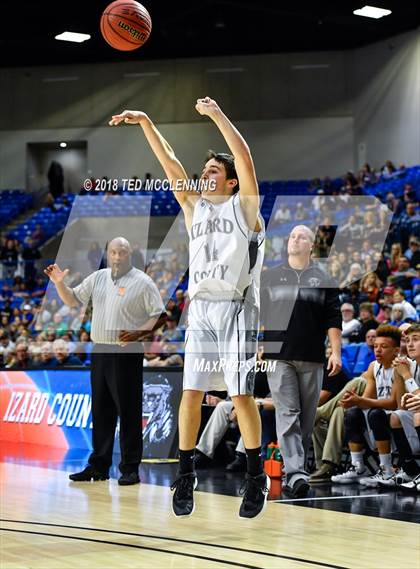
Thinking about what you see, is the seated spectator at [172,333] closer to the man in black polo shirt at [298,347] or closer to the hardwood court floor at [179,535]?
the man in black polo shirt at [298,347]

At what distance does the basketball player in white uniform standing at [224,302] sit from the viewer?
229 inches

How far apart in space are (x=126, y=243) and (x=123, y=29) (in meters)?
2.32

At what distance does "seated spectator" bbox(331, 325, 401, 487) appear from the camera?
341 inches

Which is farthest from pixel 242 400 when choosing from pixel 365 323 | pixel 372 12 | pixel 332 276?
pixel 372 12

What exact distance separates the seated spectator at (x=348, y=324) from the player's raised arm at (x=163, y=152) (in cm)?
624

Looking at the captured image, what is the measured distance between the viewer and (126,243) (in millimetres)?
8156

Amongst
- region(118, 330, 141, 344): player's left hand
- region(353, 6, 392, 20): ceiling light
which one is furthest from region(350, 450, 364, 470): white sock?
region(353, 6, 392, 20): ceiling light

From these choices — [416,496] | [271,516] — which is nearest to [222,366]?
[271,516]

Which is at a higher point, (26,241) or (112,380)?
(26,241)

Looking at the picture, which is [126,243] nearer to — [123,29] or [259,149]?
[123,29]

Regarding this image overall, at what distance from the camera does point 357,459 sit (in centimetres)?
903

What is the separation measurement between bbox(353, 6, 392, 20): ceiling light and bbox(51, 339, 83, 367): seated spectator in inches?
478

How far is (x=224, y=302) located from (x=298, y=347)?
82.4 inches

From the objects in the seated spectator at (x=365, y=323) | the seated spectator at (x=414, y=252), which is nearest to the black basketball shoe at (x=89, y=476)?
the seated spectator at (x=365, y=323)
